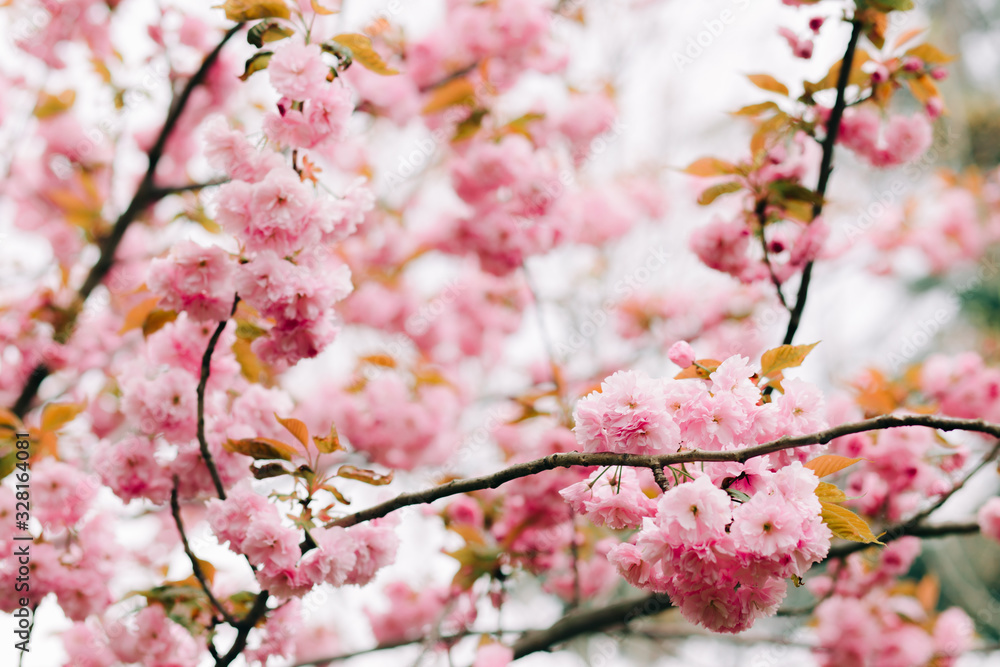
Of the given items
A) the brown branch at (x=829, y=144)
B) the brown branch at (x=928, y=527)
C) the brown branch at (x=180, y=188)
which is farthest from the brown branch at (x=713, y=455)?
the brown branch at (x=180, y=188)

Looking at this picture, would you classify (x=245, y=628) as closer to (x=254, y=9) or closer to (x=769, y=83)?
(x=254, y=9)

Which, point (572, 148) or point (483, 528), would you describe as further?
point (572, 148)

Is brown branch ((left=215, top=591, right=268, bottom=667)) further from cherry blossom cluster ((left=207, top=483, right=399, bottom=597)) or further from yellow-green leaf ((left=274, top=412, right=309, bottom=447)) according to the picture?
yellow-green leaf ((left=274, top=412, right=309, bottom=447))

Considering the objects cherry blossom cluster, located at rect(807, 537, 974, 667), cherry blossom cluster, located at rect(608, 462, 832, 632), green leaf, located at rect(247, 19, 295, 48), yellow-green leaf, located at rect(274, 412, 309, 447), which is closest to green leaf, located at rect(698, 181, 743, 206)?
cherry blossom cluster, located at rect(608, 462, 832, 632)

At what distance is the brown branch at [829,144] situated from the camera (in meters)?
1.82

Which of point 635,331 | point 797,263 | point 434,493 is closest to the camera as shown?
point 434,493

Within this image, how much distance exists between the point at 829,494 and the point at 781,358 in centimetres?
28

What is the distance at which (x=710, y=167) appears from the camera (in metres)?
2.06

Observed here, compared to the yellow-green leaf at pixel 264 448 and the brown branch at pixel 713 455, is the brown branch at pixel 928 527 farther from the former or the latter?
the yellow-green leaf at pixel 264 448

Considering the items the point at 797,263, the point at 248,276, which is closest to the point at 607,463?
the point at 248,276

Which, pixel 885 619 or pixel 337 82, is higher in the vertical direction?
pixel 337 82

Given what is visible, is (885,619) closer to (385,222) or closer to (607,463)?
(607,463)

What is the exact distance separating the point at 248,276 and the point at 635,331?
3331 mm

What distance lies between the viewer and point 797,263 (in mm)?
2025
